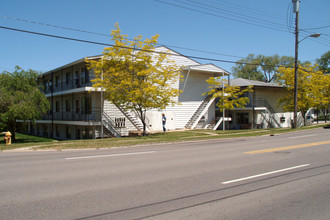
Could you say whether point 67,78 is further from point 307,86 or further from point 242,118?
point 307,86

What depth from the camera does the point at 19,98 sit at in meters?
21.8

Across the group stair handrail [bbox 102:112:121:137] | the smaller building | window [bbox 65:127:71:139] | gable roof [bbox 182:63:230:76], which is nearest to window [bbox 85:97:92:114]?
stair handrail [bbox 102:112:121:137]

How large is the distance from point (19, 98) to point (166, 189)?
19.5m

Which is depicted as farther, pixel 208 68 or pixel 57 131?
pixel 57 131

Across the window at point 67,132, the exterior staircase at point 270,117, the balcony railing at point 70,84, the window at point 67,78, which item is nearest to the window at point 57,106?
the balcony railing at point 70,84

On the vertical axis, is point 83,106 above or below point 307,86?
below

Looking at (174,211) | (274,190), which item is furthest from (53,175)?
(274,190)

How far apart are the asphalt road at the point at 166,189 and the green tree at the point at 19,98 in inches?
506

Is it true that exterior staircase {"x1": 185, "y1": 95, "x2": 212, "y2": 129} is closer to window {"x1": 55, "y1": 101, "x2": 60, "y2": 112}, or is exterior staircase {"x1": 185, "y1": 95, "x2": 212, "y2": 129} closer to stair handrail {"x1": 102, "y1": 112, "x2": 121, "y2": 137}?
stair handrail {"x1": 102, "y1": 112, "x2": 121, "y2": 137}

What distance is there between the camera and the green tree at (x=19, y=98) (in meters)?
21.1

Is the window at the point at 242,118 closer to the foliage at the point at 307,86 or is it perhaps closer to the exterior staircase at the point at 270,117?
the exterior staircase at the point at 270,117

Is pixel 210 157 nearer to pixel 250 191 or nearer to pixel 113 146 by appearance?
pixel 250 191

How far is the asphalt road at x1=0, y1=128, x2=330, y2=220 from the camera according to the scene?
15.9 ft

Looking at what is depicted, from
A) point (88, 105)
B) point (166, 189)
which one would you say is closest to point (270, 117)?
point (88, 105)
